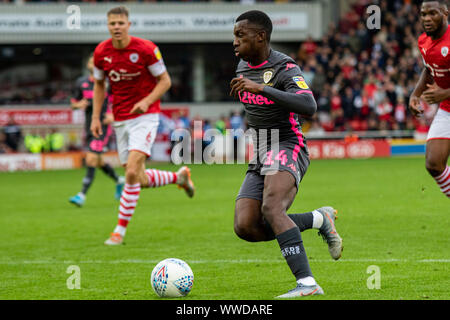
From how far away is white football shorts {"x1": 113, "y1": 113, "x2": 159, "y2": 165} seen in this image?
30.4ft

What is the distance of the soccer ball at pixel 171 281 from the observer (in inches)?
232

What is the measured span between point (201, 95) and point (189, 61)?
63.4 inches

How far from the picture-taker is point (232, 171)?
2212cm

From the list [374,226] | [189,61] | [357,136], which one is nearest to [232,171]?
[357,136]

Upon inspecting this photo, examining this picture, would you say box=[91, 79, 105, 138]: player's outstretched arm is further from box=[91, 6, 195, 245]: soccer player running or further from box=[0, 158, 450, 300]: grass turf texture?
box=[0, 158, 450, 300]: grass turf texture

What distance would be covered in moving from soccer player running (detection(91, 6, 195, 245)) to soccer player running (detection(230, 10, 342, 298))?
9.66 ft

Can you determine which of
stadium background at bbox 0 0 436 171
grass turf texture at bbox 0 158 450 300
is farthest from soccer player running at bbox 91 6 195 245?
stadium background at bbox 0 0 436 171

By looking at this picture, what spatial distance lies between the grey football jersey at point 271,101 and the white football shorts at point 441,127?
8.92ft

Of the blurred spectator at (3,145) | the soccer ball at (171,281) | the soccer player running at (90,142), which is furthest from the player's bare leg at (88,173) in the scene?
the blurred spectator at (3,145)

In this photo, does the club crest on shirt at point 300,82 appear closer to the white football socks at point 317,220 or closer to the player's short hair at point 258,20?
the player's short hair at point 258,20

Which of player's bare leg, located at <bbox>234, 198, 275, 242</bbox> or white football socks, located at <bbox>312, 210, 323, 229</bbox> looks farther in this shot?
white football socks, located at <bbox>312, 210, 323, 229</bbox>

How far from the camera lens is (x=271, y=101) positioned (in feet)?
19.9

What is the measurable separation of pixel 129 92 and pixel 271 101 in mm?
3694
